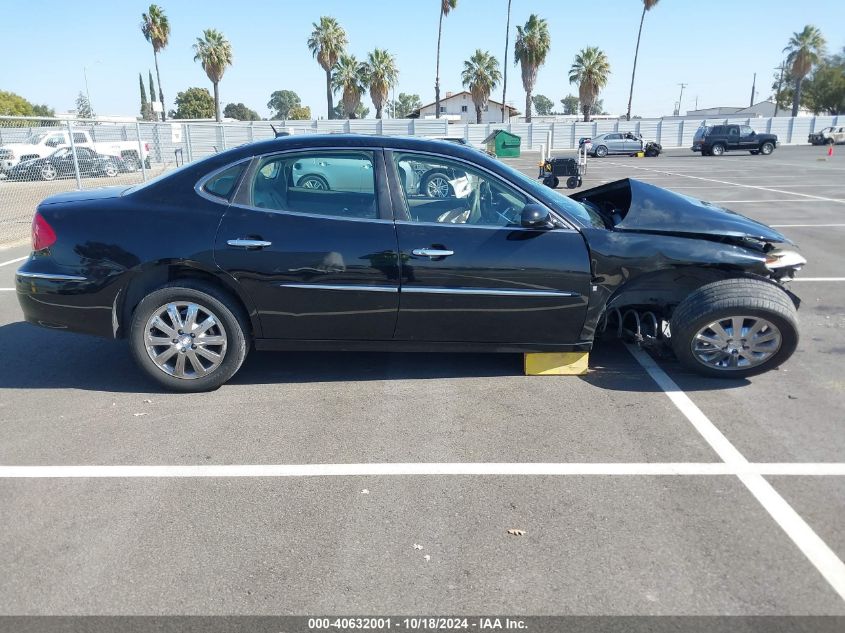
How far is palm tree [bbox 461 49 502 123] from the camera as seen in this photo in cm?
6225

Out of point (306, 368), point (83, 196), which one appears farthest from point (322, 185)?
point (83, 196)

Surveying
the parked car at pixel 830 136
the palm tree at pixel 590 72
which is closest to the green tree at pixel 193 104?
the palm tree at pixel 590 72

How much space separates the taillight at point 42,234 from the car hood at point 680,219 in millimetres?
3789

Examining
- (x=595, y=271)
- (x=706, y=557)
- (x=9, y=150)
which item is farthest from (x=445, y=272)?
(x=9, y=150)

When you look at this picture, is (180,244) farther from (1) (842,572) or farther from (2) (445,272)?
(1) (842,572)

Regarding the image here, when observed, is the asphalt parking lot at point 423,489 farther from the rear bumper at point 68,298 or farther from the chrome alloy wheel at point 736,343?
the rear bumper at point 68,298

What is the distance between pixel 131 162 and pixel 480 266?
60.0 feet

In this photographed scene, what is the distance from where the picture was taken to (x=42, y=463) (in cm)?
363

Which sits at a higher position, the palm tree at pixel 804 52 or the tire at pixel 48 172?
the palm tree at pixel 804 52

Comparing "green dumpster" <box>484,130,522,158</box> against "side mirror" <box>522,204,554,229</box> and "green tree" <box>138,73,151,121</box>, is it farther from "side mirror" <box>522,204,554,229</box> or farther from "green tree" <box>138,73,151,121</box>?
"green tree" <box>138,73,151,121</box>

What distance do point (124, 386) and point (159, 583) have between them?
237 centimetres

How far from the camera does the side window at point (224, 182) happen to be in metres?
4.42

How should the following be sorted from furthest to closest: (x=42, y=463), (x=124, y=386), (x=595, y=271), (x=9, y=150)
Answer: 1. (x=9, y=150)
2. (x=124, y=386)
3. (x=595, y=271)
4. (x=42, y=463)

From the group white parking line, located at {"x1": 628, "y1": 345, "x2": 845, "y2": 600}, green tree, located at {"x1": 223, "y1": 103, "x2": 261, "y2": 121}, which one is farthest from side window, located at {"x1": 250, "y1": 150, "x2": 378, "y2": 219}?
green tree, located at {"x1": 223, "y1": 103, "x2": 261, "y2": 121}
